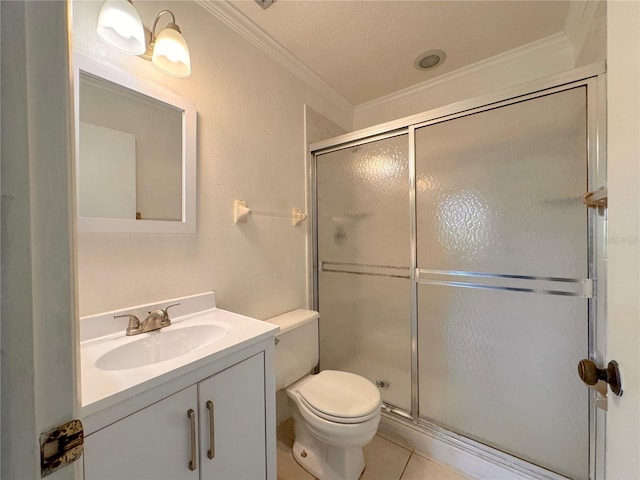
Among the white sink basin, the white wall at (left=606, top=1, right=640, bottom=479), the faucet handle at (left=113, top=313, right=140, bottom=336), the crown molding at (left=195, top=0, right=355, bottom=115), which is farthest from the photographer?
the crown molding at (left=195, top=0, right=355, bottom=115)

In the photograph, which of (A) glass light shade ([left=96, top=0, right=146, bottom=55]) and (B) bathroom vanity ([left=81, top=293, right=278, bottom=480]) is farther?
(A) glass light shade ([left=96, top=0, right=146, bottom=55])

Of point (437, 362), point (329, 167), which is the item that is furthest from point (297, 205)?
point (437, 362)

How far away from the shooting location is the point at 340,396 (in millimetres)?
1346

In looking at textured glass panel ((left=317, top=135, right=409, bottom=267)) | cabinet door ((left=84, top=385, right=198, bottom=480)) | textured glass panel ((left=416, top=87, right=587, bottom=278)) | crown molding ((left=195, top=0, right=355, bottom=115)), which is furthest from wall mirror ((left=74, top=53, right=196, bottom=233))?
textured glass panel ((left=416, top=87, right=587, bottom=278))

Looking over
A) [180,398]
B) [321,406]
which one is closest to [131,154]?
Result: [180,398]

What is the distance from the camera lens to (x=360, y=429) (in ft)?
3.87

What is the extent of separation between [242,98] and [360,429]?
5.90 ft

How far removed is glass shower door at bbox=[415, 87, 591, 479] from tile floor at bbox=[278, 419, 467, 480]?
222 millimetres

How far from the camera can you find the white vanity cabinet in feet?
2.10

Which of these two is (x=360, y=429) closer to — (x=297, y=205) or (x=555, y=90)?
(x=297, y=205)

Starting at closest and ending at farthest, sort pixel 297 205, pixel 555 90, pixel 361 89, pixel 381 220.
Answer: pixel 555 90
pixel 381 220
pixel 297 205
pixel 361 89

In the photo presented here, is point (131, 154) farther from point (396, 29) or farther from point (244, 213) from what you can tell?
point (396, 29)

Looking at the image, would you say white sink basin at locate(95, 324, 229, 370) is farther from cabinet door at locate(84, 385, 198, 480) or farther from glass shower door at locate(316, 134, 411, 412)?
glass shower door at locate(316, 134, 411, 412)

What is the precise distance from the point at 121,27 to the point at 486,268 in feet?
6.12
